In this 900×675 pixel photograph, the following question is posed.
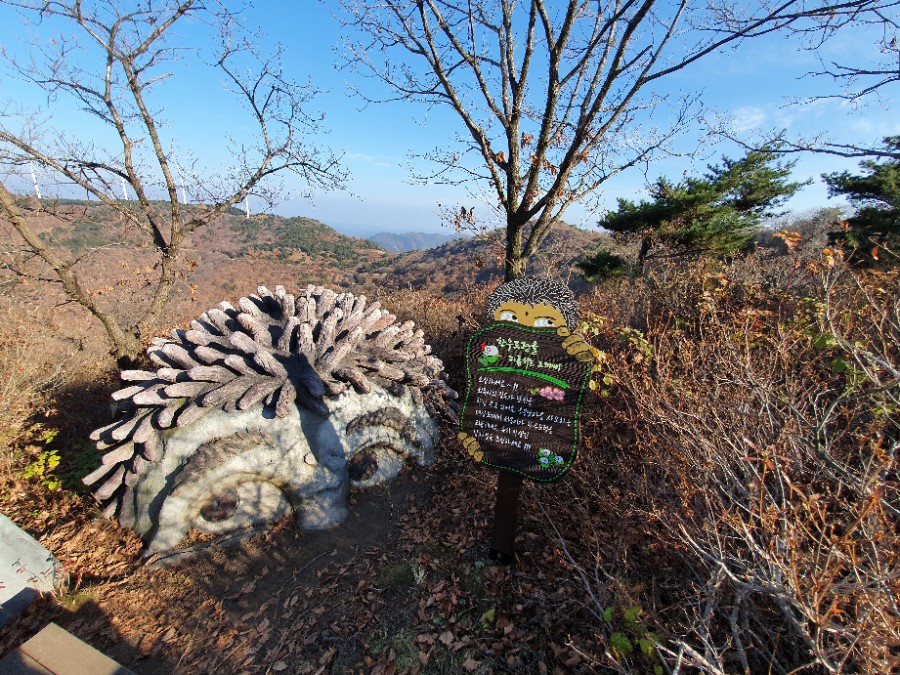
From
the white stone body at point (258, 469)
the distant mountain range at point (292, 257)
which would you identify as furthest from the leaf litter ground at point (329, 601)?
the distant mountain range at point (292, 257)

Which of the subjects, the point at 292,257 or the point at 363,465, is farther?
the point at 292,257

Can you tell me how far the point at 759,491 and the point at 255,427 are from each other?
173 inches

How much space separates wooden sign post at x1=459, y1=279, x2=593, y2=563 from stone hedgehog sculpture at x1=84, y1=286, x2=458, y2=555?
1.87 meters

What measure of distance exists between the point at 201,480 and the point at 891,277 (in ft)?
36.3

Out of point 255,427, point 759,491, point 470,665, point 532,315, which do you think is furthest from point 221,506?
point 759,491

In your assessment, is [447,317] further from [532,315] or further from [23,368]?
[23,368]

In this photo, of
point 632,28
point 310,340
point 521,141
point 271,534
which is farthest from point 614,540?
point 632,28

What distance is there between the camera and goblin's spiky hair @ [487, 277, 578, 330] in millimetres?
3480

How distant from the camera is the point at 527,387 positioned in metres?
3.33

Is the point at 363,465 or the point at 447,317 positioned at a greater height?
the point at 447,317

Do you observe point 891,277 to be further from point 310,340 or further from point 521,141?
point 310,340

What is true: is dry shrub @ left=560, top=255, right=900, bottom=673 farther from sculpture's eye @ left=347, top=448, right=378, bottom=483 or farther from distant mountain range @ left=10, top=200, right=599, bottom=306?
distant mountain range @ left=10, top=200, right=599, bottom=306

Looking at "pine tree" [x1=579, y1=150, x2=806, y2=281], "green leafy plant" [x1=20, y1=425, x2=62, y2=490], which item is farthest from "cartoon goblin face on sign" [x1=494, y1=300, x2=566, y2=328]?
"pine tree" [x1=579, y1=150, x2=806, y2=281]

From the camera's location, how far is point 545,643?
3211mm
